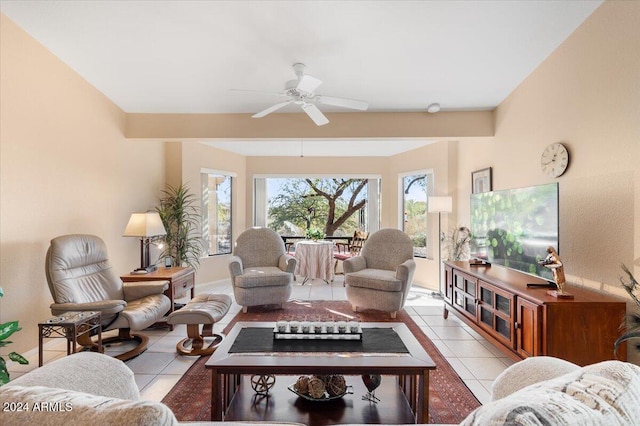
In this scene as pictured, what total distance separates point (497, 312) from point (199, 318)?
260cm

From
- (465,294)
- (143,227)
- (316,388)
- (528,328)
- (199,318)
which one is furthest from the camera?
(143,227)

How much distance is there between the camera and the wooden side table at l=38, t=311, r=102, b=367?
225 centimetres

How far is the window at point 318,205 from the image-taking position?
25.2 ft

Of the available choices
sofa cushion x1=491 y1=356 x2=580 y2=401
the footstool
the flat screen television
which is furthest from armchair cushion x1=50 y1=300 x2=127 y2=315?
the flat screen television

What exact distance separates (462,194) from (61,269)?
5.10 metres

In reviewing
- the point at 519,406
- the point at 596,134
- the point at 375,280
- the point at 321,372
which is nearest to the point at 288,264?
the point at 375,280

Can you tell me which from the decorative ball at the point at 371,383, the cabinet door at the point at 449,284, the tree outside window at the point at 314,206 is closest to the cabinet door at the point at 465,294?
the cabinet door at the point at 449,284

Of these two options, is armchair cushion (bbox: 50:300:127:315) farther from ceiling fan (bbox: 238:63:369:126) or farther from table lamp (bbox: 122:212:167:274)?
ceiling fan (bbox: 238:63:369:126)

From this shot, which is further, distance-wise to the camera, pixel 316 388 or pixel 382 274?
pixel 382 274

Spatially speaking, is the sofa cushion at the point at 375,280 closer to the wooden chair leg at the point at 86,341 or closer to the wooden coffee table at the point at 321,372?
the wooden coffee table at the point at 321,372

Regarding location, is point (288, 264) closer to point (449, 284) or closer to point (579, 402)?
point (449, 284)

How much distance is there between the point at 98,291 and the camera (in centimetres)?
304

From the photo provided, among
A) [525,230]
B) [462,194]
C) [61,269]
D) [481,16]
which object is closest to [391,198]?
[462,194]

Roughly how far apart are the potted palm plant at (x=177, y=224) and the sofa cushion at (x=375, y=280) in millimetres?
2542
